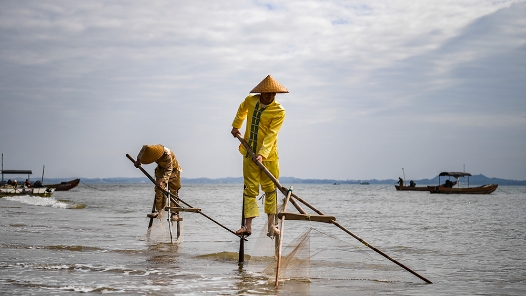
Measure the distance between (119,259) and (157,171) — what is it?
2.86 meters

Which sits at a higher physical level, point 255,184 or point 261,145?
point 261,145

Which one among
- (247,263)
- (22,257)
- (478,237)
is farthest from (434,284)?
(478,237)

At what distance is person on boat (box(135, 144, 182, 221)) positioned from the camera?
29.6 ft

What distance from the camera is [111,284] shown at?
515 centimetres

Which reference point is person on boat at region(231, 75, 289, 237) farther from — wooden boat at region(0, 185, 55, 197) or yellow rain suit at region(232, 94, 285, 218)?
wooden boat at region(0, 185, 55, 197)

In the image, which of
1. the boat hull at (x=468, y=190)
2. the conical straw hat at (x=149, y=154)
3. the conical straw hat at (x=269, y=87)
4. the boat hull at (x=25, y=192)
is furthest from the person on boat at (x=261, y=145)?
the boat hull at (x=468, y=190)

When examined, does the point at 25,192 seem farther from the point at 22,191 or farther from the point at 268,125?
the point at 268,125

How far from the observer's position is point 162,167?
959 centimetres

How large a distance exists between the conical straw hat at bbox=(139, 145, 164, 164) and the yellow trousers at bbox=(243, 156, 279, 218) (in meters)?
3.15

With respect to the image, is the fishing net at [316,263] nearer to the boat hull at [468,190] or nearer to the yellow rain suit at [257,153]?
the yellow rain suit at [257,153]

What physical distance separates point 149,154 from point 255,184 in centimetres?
333

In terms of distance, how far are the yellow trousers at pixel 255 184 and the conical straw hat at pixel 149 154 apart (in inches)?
124

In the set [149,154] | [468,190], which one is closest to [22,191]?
[149,154]

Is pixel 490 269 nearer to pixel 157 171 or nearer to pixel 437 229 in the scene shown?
pixel 157 171
